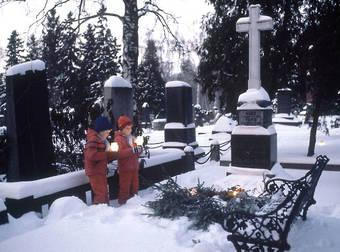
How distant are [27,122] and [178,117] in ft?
19.4

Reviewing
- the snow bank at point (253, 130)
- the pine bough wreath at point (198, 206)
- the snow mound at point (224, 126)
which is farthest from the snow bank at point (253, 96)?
the snow mound at point (224, 126)

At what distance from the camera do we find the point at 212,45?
40.0ft

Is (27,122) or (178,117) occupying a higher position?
(27,122)

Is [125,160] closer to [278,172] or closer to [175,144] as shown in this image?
[278,172]

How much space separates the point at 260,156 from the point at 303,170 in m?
2.36

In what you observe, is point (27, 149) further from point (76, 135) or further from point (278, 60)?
point (278, 60)

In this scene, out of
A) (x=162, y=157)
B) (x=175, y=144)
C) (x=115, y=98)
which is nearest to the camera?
(x=115, y=98)

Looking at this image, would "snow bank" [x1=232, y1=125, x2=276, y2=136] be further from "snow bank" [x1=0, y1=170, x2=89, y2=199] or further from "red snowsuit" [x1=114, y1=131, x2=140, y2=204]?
"snow bank" [x1=0, y1=170, x2=89, y2=199]

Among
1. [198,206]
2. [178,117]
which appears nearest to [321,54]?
[178,117]

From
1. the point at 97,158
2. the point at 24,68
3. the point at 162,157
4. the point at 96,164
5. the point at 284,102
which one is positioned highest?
the point at 24,68

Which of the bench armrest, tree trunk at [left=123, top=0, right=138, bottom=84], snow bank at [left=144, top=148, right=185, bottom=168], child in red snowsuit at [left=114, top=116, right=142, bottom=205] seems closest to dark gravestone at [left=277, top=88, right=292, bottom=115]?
tree trunk at [left=123, top=0, right=138, bottom=84]

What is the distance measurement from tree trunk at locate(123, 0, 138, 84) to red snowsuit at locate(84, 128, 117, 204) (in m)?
4.70

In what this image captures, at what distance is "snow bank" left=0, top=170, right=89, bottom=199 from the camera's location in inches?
176

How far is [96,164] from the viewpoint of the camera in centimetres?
492
